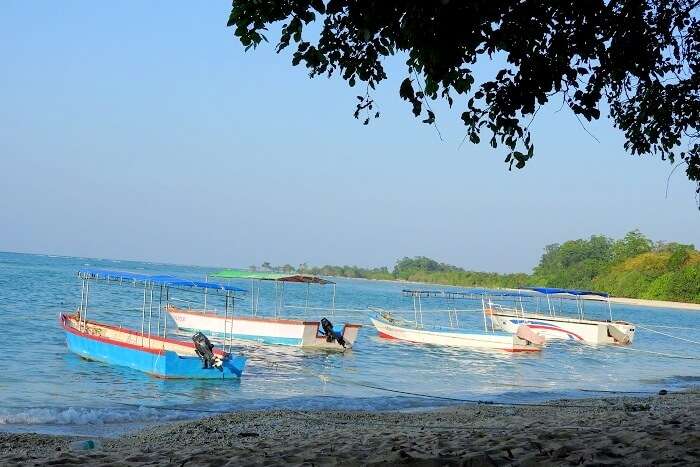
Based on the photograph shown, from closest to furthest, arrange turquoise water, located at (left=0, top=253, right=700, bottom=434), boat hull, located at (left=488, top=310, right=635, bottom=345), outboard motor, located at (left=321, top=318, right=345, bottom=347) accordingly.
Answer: turquoise water, located at (left=0, top=253, right=700, bottom=434) → outboard motor, located at (left=321, top=318, right=345, bottom=347) → boat hull, located at (left=488, top=310, right=635, bottom=345)

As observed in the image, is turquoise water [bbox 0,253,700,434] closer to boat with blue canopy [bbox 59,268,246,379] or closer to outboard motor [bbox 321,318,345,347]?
boat with blue canopy [bbox 59,268,246,379]

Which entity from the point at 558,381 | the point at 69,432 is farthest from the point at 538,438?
the point at 558,381

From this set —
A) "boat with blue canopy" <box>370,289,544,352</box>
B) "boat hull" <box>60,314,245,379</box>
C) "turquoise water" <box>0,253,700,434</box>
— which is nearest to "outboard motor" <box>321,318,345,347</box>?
"turquoise water" <box>0,253,700,434</box>

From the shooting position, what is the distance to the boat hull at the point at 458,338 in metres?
28.2

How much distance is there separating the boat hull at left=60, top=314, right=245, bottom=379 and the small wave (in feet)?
12.1

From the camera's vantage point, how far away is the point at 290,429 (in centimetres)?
1055

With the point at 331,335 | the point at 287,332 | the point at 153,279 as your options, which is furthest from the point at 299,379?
the point at 287,332

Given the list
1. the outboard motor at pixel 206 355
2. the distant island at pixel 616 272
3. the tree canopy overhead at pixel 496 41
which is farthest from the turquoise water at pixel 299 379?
the distant island at pixel 616 272

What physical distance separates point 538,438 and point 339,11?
4.22 metres

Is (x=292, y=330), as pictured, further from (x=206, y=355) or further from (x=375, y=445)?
(x=375, y=445)

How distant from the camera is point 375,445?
7168mm

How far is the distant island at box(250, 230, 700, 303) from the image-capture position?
92375 mm

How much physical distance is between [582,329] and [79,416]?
27355 millimetres

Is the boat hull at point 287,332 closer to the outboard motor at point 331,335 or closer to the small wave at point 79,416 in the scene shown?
the outboard motor at point 331,335
